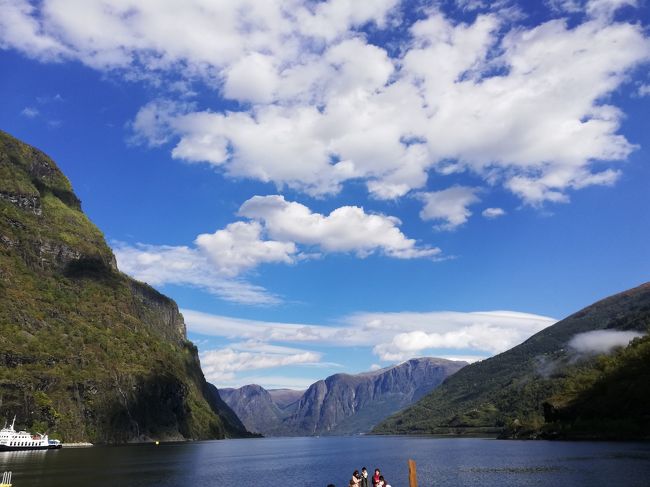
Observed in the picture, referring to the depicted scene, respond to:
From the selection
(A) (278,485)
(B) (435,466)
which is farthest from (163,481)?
(B) (435,466)

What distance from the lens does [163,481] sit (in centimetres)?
11044

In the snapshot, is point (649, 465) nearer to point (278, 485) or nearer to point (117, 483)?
point (278, 485)

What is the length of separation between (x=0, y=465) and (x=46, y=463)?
36.9ft

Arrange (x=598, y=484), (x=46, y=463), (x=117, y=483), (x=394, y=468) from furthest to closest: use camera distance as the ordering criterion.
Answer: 1. (x=46, y=463)
2. (x=394, y=468)
3. (x=117, y=483)
4. (x=598, y=484)

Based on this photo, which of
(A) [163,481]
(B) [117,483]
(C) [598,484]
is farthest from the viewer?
(A) [163,481]

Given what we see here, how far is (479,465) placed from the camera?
135250 millimetres

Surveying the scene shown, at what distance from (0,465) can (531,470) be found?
131 m

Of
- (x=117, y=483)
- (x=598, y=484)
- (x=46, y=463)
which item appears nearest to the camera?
(x=598, y=484)

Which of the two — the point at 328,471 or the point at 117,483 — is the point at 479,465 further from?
the point at 117,483

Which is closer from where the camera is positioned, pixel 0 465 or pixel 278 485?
pixel 278 485

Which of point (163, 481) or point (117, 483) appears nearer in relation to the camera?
point (117, 483)

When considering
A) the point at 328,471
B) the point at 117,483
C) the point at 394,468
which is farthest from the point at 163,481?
the point at 394,468

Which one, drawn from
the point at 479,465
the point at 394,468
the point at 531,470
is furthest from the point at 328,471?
the point at 531,470

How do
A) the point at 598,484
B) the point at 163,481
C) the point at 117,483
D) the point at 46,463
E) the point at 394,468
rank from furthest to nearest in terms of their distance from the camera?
the point at 46,463
the point at 394,468
the point at 163,481
the point at 117,483
the point at 598,484
